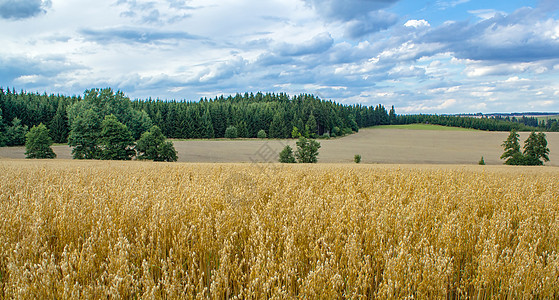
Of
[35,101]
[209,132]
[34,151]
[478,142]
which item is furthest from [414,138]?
[35,101]

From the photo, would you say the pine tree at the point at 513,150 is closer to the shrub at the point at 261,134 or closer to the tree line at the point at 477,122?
the shrub at the point at 261,134

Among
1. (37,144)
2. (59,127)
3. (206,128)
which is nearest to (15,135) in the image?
(59,127)

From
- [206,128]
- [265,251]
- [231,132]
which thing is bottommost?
[265,251]

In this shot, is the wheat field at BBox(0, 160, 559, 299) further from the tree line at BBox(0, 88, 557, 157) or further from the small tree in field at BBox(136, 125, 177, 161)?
the tree line at BBox(0, 88, 557, 157)

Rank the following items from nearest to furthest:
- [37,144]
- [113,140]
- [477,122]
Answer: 1. [37,144]
2. [113,140]
3. [477,122]

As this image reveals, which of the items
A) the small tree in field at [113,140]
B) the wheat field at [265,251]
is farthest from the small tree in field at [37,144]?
the wheat field at [265,251]

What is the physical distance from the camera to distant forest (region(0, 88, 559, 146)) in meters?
65.0

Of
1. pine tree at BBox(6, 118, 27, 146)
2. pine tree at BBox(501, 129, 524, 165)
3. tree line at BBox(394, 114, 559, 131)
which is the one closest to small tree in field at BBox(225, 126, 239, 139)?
pine tree at BBox(6, 118, 27, 146)

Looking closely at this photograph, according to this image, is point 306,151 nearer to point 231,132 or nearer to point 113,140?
point 113,140

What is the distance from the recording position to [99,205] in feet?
13.4

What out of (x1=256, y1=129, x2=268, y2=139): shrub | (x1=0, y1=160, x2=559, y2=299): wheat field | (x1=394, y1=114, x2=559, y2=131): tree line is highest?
(x1=394, y1=114, x2=559, y2=131): tree line

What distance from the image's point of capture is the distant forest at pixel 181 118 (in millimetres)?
65000

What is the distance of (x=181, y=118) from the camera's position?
9256 cm

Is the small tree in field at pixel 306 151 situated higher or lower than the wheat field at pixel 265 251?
lower
